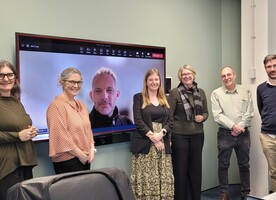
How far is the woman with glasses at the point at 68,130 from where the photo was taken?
238cm

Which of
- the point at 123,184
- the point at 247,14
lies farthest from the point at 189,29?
the point at 123,184

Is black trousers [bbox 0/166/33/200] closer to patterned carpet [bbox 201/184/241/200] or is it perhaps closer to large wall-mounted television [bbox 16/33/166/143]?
large wall-mounted television [bbox 16/33/166/143]

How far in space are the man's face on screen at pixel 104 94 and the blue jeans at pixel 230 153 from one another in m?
1.42

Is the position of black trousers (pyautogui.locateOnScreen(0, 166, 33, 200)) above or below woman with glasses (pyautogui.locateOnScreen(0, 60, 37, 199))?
below

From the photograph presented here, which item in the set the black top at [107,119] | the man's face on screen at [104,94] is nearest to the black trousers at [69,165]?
the black top at [107,119]

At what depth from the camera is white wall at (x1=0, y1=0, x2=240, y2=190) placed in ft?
8.61

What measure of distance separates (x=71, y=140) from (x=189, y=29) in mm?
2395

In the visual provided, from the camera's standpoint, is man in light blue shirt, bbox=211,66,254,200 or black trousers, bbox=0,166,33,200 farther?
man in light blue shirt, bbox=211,66,254,200

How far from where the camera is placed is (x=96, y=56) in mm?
2982

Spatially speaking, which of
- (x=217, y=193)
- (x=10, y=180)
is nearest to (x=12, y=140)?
(x=10, y=180)

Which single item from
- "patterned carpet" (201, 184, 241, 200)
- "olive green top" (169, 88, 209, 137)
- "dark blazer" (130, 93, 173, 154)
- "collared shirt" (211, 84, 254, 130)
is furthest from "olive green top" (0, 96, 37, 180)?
"patterned carpet" (201, 184, 241, 200)

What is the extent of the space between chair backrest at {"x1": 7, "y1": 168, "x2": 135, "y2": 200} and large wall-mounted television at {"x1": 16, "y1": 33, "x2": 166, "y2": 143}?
5.13 ft

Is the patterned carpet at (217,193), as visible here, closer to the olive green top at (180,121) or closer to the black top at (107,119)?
the olive green top at (180,121)

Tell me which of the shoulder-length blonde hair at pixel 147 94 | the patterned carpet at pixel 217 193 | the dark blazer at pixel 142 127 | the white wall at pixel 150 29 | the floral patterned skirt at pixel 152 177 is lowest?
the patterned carpet at pixel 217 193
